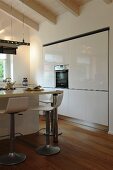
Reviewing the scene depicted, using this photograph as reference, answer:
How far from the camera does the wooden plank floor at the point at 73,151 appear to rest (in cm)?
267

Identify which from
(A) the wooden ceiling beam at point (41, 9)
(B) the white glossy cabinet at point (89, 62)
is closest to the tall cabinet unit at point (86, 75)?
(B) the white glossy cabinet at point (89, 62)

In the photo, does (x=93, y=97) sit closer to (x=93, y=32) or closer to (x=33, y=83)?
(x=93, y=32)

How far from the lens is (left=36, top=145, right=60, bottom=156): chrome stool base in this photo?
10.2 ft

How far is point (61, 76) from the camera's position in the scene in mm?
5605

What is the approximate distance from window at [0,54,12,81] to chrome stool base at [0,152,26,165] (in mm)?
4044

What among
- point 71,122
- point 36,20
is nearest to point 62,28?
point 36,20

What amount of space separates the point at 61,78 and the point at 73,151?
269 centimetres

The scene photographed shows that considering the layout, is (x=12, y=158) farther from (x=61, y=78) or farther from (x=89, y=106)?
(x=61, y=78)

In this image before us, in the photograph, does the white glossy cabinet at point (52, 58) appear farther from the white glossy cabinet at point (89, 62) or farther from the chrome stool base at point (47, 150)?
the chrome stool base at point (47, 150)

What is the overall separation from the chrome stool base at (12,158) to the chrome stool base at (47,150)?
29cm

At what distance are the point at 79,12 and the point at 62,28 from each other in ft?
2.39

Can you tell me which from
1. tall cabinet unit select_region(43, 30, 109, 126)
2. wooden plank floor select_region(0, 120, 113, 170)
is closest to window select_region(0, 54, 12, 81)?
tall cabinet unit select_region(43, 30, 109, 126)

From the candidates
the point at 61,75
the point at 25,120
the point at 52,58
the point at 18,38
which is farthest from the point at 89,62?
the point at 18,38

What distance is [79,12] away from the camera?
489cm
